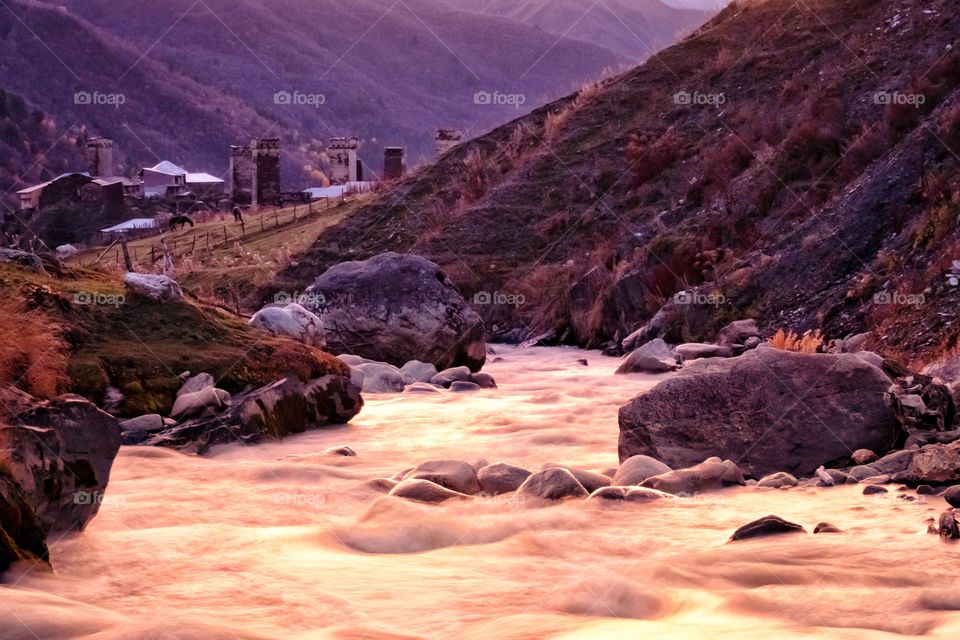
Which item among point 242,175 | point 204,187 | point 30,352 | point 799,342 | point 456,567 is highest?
point 204,187

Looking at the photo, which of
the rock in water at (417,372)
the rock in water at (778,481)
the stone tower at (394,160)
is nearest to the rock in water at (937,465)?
the rock in water at (778,481)

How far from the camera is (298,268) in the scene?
85.4ft

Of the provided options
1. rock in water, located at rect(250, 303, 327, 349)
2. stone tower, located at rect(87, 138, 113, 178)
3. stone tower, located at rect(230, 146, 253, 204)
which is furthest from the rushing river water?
stone tower, located at rect(87, 138, 113, 178)

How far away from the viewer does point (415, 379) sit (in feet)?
43.0

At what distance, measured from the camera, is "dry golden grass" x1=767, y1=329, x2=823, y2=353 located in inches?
449

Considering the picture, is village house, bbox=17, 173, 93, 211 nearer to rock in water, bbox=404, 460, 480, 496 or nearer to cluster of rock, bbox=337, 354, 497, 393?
cluster of rock, bbox=337, 354, 497, 393

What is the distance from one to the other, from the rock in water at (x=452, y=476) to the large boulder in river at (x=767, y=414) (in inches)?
48.4

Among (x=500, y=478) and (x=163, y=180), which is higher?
(x=163, y=180)

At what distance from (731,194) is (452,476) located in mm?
13053

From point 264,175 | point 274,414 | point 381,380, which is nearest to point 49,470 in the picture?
point 274,414

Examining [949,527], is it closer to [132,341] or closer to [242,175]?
[132,341]

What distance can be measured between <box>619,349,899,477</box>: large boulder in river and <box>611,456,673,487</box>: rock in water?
0.29 m

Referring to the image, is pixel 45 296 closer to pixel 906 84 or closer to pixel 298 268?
pixel 906 84

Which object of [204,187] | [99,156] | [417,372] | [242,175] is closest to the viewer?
[417,372]
